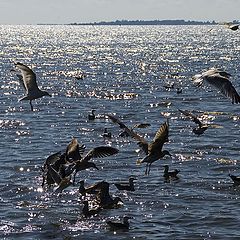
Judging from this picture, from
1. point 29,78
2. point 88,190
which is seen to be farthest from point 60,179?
point 29,78

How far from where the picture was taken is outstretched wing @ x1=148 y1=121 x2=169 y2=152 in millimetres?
19594

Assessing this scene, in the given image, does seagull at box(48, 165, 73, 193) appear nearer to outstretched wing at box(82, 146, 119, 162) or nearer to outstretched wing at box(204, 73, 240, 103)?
outstretched wing at box(82, 146, 119, 162)

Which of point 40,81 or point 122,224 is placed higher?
point 40,81

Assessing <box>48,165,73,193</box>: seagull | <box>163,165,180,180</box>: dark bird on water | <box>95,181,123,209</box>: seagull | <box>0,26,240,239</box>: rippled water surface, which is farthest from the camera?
<box>163,165,180,180</box>: dark bird on water

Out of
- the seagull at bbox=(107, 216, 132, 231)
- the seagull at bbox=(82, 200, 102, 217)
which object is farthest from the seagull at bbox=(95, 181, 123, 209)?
the seagull at bbox=(107, 216, 132, 231)

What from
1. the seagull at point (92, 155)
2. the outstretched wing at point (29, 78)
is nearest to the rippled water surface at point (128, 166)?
the seagull at point (92, 155)

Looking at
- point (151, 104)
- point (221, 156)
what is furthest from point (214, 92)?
point (221, 156)

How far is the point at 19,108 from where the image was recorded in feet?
178

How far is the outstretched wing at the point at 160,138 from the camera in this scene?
64.3 ft

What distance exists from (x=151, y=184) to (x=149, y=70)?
232ft

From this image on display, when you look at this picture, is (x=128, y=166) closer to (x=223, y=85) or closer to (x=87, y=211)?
(x=87, y=211)

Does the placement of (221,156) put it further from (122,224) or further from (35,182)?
(122,224)

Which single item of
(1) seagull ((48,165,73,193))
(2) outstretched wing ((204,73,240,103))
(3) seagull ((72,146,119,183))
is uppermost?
(2) outstretched wing ((204,73,240,103))

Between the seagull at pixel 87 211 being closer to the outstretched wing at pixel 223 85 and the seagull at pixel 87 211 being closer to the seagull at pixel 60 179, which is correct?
the seagull at pixel 60 179
